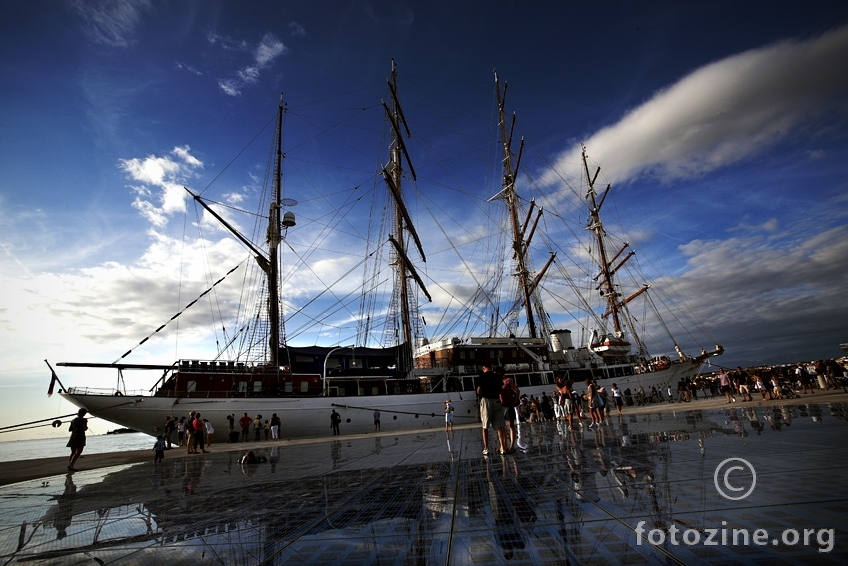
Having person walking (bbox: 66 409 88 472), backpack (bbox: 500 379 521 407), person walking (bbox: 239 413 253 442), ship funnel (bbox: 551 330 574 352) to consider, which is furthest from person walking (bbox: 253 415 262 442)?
ship funnel (bbox: 551 330 574 352)

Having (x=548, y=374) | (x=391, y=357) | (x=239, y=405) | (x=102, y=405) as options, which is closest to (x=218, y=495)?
(x=239, y=405)

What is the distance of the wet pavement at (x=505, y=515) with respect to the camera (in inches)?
90.7

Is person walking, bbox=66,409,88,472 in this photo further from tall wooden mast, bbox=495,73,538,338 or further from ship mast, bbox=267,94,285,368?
tall wooden mast, bbox=495,73,538,338

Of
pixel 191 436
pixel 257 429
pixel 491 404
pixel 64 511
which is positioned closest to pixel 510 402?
pixel 491 404

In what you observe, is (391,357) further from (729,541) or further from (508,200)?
(729,541)

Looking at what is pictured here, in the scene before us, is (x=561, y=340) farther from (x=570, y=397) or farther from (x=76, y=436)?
(x=76, y=436)

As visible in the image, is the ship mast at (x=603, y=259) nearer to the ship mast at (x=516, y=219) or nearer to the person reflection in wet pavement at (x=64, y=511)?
the ship mast at (x=516, y=219)

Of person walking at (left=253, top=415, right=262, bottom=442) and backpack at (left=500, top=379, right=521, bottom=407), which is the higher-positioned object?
backpack at (left=500, top=379, right=521, bottom=407)

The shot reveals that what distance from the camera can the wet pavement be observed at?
230 cm

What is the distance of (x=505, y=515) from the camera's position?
10.3 feet

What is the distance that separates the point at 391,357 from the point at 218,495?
83.2 ft

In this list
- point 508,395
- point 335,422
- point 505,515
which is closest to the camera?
point 505,515

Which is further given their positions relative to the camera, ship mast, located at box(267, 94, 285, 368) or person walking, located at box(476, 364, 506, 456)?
ship mast, located at box(267, 94, 285, 368)

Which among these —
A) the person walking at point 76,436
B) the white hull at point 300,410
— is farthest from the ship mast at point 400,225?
the person walking at point 76,436
